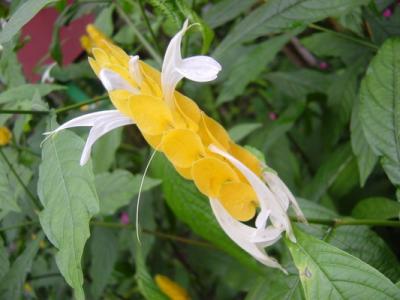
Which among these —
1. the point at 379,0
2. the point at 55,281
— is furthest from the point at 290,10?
the point at 55,281

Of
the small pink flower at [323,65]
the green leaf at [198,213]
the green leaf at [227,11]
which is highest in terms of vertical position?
the green leaf at [227,11]

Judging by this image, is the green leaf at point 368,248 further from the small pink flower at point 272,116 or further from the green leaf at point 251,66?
the small pink flower at point 272,116

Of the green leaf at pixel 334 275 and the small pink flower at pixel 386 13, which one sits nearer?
the green leaf at pixel 334 275

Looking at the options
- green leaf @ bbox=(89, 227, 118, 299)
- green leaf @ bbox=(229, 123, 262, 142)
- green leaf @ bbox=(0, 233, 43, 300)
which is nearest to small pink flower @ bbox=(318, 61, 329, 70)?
green leaf @ bbox=(229, 123, 262, 142)

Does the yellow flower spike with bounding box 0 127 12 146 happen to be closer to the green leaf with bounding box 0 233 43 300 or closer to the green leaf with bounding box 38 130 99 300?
the green leaf with bounding box 0 233 43 300

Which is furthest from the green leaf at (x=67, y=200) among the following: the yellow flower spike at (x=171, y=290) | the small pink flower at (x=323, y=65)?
the small pink flower at (x=323, y=65)

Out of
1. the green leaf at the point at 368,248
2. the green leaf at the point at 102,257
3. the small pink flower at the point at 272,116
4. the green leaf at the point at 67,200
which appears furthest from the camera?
the small pink flower at the point at 272,116
